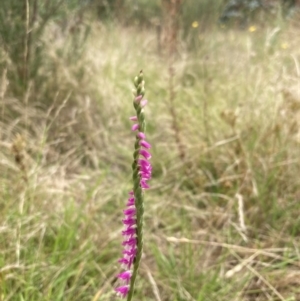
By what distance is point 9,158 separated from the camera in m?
2.23

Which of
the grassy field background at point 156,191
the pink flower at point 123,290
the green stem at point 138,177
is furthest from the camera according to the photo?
the grassy field background at point 156,191

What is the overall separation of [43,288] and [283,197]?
1.06 m

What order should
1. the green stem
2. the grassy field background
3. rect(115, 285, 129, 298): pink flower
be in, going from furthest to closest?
the grassy field background, rect(115, 285, 129, 298): pink flower, the green stem

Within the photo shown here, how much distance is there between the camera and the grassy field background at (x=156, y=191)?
61.4 inches

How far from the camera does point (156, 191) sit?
230 cm

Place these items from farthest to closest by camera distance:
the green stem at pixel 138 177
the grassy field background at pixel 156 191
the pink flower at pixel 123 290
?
the grassy field background at pixel 156 191, the pink flower at pixel 123 290, the green stem at pixel 138 177

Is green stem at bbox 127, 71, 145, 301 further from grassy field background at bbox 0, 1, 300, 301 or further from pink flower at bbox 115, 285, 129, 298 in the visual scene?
grassy field background at bbox 0, 1, 300, 301

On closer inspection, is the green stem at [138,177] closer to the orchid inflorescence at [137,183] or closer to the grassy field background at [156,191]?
the orchid inflorescence at [137,183]

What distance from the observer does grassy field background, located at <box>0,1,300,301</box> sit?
1.56m

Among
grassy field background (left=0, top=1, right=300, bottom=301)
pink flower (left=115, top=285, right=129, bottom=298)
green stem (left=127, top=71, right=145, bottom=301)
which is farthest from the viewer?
grassy field background (left=0, top=1, right=300, bottom=301)

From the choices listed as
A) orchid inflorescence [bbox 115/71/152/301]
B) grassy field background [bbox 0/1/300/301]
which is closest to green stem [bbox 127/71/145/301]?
orchid inflorescence [bbox 115/71/152/301]

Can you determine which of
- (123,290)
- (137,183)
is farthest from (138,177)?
(123,290)

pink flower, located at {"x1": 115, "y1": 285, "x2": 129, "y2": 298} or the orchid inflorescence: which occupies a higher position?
the orchid inflorescence

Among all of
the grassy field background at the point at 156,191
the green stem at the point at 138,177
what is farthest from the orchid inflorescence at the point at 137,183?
the grassy field background at the point at 156,191
